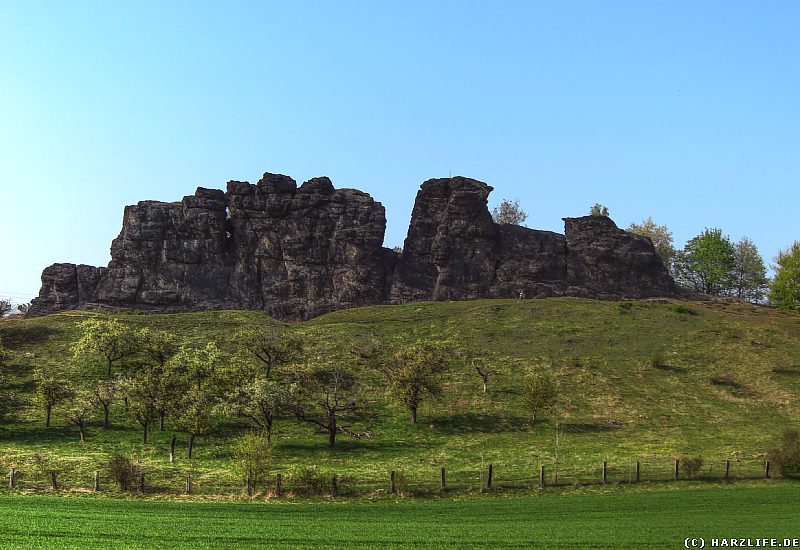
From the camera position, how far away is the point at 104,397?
210ft

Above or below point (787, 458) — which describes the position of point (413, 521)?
below

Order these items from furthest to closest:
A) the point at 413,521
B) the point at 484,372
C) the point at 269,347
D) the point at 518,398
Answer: the point at 484,372 < the point at 269,347 < the point at 518,398 < the point at 413,521

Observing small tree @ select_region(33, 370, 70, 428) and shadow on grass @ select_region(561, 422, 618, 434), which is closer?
small tree @ select_region(33, 370, 70, 428)

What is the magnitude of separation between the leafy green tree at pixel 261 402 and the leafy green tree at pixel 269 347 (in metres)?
15.9

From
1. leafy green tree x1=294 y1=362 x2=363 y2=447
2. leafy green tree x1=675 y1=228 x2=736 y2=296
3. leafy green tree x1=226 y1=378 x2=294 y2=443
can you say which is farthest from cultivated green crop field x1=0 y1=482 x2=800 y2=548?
leafy green tree x1=675 y1=228 x2=736 y2=296

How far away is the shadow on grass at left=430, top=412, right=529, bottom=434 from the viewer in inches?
2598

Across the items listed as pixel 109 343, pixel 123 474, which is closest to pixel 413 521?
pixel 123 474

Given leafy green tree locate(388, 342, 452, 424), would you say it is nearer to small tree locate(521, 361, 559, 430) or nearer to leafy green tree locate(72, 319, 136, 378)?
small tree locate(521, 361, 559, 430)

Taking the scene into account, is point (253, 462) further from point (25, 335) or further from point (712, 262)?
point (712, 262)

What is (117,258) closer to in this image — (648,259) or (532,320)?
(532,320)

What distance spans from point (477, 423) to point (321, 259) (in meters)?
69.8

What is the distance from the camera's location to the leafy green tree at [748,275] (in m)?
160

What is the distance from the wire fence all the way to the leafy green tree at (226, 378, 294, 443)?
39.8 feet

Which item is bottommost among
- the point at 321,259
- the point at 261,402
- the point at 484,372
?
the point at 261,402
